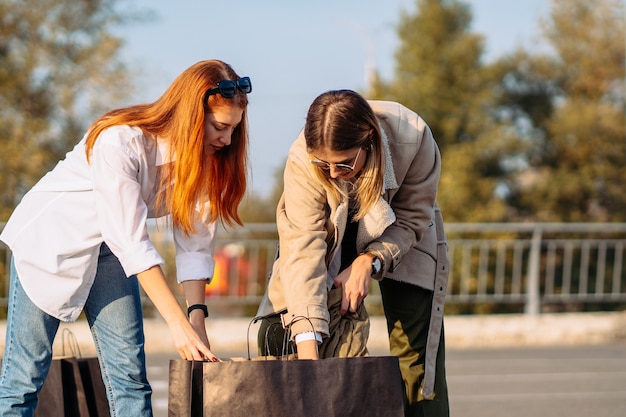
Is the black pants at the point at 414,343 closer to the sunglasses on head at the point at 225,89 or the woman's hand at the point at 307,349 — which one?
the woman's hand at the point at 307,349

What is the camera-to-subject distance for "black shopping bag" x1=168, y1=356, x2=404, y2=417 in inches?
143

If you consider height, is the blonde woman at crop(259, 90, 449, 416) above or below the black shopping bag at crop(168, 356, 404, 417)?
above

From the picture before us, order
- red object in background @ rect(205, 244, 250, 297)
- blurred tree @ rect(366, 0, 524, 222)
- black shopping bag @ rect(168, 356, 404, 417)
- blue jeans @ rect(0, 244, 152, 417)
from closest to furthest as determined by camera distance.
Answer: black shopping bag @ rect(168, 356, 404, 417) < blue jeans @ rect(0, 244, 152, 417) < red object in background @ rect(205, 244, 250, 297) < blurred tree @ rect(366, 0, 524, 222)

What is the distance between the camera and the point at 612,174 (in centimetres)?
1814

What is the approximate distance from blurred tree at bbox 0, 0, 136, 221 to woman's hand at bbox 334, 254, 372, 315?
1378cm

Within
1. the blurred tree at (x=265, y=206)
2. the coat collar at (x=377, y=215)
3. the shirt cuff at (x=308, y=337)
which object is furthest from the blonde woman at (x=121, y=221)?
the blurred tree at (x=265, y=206)

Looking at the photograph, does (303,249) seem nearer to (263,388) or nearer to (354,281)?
(354,281)

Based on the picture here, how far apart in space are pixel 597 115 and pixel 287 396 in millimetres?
15807

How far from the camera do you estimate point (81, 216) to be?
4.05m

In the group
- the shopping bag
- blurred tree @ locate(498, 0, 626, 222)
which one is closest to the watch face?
the shopping bag

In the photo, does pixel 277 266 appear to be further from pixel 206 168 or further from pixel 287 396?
pixel 287 396

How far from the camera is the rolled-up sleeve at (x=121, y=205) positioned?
12.5 ft

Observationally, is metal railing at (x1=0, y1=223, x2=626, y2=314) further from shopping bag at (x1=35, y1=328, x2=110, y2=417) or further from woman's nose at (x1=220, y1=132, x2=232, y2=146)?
woman's nose at (x1=220, y1=132, x2=232, y2=146)

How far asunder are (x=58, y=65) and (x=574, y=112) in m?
8.44
